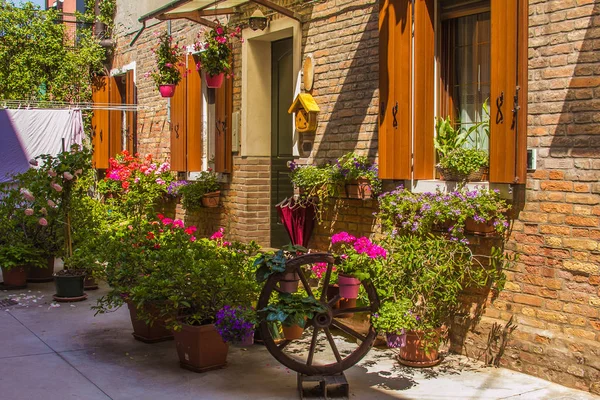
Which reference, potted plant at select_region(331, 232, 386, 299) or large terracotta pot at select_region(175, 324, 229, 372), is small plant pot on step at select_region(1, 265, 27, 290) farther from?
potted plant at select_region(331, 232, 386, 299)

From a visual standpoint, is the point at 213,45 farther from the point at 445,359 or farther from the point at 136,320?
the point at 445,359

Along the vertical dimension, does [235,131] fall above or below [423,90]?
below

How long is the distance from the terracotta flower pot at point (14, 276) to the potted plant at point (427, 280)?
5.40 metres

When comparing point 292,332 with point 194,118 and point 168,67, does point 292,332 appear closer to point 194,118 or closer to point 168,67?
point 194,118

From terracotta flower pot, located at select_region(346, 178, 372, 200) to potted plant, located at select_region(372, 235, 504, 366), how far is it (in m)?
0.97

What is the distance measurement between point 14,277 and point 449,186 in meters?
5.90

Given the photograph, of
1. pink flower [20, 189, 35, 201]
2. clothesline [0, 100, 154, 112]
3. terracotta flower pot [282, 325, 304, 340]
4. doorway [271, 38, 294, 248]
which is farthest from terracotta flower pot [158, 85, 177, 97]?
terracotta flower pot [282, 325, 304, 340]

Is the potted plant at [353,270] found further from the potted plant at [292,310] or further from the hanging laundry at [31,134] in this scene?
the hanging laundry at [31,134]

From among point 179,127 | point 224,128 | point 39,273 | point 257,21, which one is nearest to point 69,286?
point 39,273

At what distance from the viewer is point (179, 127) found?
10812 mm

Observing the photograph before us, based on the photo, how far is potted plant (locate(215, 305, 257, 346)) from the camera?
541cm

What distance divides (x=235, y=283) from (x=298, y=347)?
114 centimetres

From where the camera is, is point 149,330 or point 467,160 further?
point 149,330

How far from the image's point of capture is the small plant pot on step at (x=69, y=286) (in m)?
8.67
